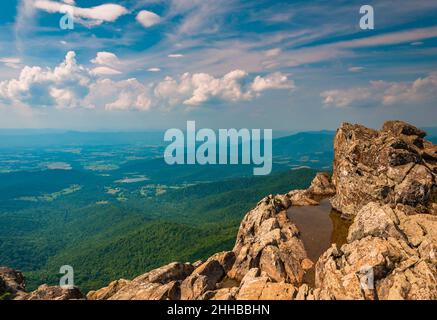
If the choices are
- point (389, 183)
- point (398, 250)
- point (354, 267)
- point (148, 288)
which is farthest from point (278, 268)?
point (389, 183)

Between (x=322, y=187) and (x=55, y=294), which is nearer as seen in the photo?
(x=55, y=294)

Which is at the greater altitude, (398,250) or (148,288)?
(398,250)

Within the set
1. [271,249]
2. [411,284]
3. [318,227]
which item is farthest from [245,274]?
[411,284]

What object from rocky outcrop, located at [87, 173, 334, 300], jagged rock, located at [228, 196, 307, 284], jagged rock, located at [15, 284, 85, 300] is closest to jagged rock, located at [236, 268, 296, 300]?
rocky outcrop, located at [87, 173, 334, 300]

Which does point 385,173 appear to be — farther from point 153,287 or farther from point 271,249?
point 153,287

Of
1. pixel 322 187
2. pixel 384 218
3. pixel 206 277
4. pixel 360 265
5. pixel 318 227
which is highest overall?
pixel 384 218
